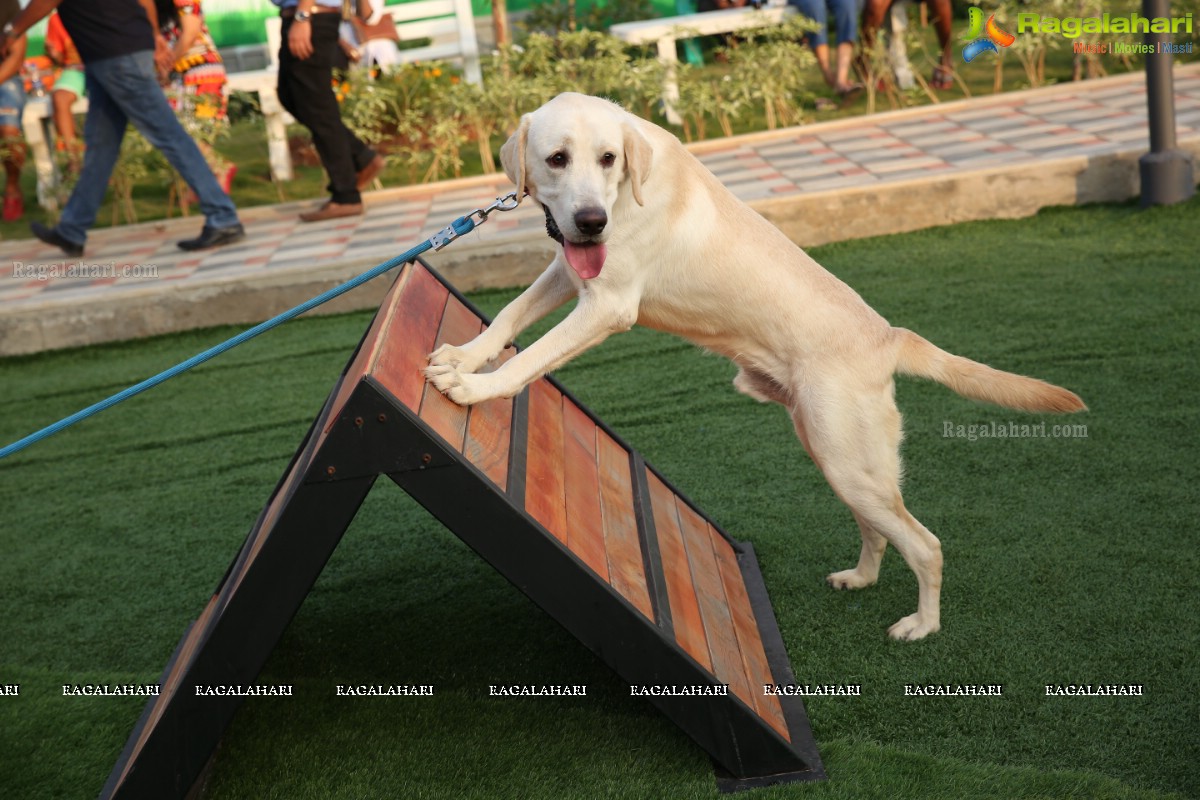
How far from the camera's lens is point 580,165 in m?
2.76

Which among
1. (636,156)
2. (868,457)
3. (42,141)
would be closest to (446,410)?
(636,156)

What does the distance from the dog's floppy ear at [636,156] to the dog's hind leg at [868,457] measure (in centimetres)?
72

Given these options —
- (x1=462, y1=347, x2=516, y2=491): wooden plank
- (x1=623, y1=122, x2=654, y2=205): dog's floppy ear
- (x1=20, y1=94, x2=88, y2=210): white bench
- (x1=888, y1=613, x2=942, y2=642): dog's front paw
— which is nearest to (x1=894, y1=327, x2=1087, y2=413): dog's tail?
(x1=888, y1=613, x2=942, y2=642): dog's front paw

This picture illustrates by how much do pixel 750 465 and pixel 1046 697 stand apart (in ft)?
A: 5.88

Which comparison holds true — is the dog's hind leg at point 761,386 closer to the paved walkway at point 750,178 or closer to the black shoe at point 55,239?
the paved walkway at point 750,178

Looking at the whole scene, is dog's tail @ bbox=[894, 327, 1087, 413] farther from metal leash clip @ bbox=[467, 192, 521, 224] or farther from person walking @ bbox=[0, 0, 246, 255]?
person walking @ bbox=[0, 0, 246, 255]

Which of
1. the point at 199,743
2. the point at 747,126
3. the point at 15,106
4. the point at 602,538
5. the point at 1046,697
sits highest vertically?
the point at 15,106

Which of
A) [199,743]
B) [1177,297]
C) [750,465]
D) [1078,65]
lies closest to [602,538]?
[199,743]

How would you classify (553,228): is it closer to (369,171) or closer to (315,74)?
(315,74)

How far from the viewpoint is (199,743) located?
2.55 m

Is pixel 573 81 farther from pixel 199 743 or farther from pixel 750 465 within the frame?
pixel 199 743

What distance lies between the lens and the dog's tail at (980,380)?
3041mm

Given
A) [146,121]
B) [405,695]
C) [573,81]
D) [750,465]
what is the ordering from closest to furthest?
[405,695]
[750,465]
[146,121]
[573,81]

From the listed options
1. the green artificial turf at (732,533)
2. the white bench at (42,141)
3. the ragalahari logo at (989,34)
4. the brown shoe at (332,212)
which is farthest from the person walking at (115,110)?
the ragalahari logo at (989,34)
